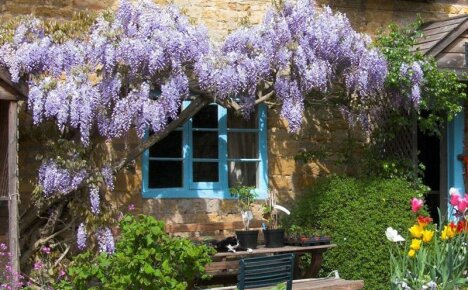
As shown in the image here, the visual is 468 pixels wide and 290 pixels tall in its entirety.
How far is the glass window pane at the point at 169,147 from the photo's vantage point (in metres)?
9.39

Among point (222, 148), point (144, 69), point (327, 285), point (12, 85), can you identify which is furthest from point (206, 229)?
point (12, 85)

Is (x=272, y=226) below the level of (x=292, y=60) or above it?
below

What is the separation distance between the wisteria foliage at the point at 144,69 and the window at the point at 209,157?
932 millimetres

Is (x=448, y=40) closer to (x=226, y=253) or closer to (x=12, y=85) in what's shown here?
(x=226, y=253)

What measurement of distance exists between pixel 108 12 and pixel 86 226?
6.84 feet

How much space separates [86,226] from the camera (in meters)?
8.21

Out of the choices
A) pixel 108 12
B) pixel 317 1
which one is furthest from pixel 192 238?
pixel 317 1

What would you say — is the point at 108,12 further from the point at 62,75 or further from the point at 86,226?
the point at 86,226

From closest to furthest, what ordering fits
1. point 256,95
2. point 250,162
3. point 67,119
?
1. point 67,119
2. point 256,95
3. point 250,162

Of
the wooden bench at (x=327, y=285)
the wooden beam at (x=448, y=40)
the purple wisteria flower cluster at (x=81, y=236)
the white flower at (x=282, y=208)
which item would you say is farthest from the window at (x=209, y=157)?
the wooden beam at (x=448, y=40)

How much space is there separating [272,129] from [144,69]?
2.31 metres

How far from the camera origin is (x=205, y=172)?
379 inches

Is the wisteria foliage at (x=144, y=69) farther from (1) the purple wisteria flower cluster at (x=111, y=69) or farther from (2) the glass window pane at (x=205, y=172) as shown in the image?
(2) the glass window pane at (x=205, y=172)

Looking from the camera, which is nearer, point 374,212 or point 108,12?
point 108,12
